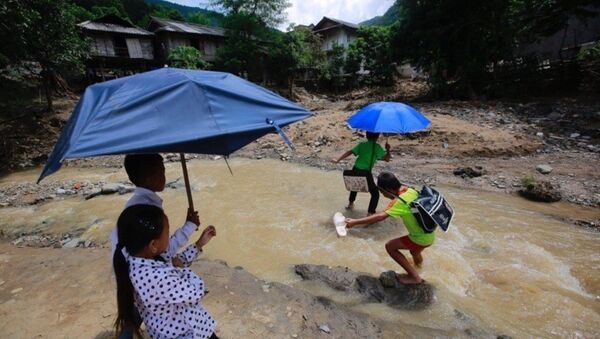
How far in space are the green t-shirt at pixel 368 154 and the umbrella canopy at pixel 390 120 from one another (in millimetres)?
564

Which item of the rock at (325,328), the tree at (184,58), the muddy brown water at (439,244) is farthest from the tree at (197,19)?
the rock at (325,328)

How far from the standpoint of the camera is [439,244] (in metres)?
4.74

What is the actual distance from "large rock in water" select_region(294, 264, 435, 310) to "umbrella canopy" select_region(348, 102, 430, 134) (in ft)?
6.15

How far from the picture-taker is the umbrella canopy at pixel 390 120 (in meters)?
4.17

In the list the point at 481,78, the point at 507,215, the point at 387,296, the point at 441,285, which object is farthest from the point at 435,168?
the point at 481,78

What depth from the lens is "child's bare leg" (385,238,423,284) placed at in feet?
11.7

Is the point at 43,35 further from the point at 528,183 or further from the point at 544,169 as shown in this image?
the point at 544,169

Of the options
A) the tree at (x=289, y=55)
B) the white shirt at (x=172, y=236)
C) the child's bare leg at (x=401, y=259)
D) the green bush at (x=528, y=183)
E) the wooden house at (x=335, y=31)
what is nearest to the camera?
the white shirt at (x=172, y=236)

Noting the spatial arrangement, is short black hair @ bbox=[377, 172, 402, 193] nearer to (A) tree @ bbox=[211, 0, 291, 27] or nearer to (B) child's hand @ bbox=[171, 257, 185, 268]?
(B) child's hand @ bbox=[171, 257, 185, 268]

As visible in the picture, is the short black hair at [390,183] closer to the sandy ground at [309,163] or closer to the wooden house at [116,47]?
the sandy ground at [309,163]

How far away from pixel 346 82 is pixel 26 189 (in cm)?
2657

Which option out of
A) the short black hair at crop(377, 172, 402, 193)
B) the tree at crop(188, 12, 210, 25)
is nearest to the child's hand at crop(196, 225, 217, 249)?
the short black hair at crop(377, 172, 402, 193)

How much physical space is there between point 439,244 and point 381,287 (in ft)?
5.50

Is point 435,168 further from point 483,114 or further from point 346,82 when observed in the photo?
point 346,82
